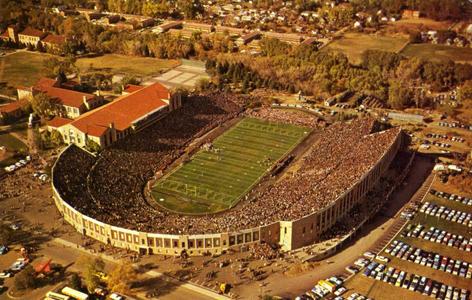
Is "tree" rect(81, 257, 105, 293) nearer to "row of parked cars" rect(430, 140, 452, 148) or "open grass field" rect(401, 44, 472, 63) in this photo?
"row of parked cars" rect(430, 140, 452, 148)

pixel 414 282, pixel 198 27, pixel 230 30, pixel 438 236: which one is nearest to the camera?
pixel 414 282

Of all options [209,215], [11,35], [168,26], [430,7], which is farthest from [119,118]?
[430,7]

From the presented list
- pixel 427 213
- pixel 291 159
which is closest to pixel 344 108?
pixel 291 159

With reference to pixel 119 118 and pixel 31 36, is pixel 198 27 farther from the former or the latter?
pixel 119 118

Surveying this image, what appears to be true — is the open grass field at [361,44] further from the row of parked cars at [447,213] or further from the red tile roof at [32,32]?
the red tile roof at [32,32]

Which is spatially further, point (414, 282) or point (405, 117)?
point (405, 117)

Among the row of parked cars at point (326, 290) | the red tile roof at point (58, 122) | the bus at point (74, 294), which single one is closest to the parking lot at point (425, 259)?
the row of parked cars at point (326, 290)

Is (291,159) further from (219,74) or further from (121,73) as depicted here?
(121,73)
